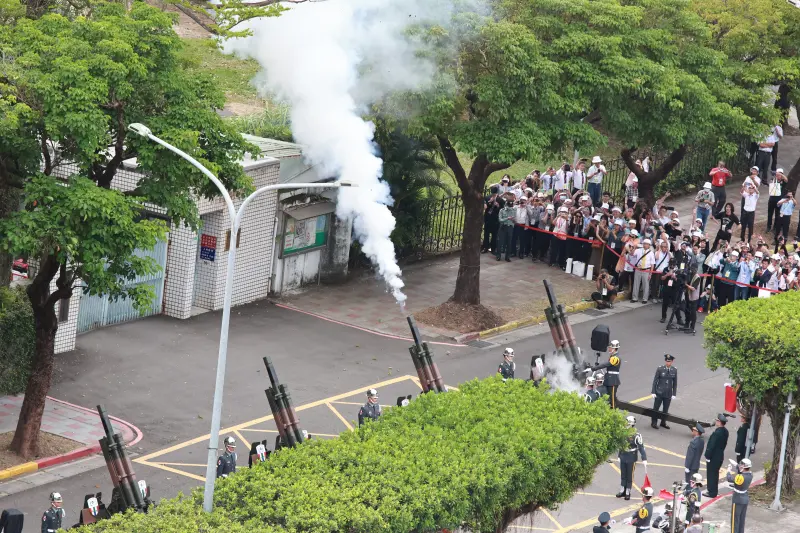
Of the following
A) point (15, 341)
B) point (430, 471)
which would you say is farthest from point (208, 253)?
point (430, 471)

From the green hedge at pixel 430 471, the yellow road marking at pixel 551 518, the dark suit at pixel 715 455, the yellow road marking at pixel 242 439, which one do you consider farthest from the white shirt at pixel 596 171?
the green hedge at pixel 430 471

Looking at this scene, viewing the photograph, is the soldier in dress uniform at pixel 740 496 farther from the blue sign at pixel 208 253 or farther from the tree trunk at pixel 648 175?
the tree trunk at pixel 648 175

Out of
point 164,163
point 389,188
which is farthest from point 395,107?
point 164,163

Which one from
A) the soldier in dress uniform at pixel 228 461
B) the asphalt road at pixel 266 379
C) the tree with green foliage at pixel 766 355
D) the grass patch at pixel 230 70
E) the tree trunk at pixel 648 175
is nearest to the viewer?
the soldier in dress uniform at pixel 228 461

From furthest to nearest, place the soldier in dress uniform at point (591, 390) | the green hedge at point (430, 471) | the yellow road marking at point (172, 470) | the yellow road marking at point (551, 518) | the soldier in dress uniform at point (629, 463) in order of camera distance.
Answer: the soldier in dress uniform at point (591, 390), the soldier in dress uniform at point (629, 463), the yellow road marking at point (172, 470), the yellow road marking at point (551, 518), the green hedge at point (430, 471)

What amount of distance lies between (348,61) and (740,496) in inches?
496

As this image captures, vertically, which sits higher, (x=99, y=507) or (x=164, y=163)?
(x=164, y=163)

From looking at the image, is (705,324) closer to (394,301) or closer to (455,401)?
(455,401)

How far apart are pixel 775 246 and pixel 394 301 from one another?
1240cm

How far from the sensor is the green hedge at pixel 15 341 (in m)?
25.3

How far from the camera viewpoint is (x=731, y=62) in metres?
37.9

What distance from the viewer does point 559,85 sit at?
3039cm

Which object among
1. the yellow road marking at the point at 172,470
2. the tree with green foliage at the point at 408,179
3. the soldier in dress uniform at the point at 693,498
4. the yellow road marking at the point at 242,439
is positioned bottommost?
the yellow road marking at the point at 172,470

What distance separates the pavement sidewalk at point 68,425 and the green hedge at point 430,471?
7087 mm
